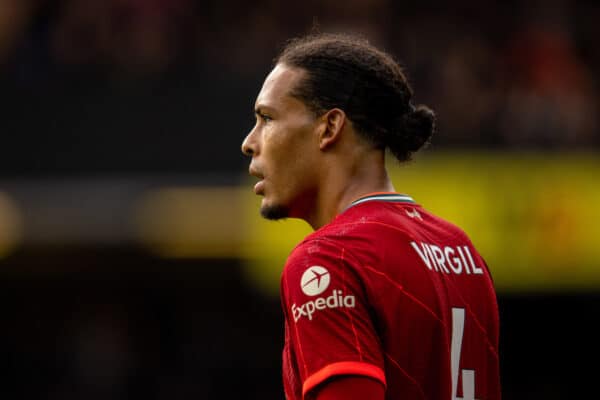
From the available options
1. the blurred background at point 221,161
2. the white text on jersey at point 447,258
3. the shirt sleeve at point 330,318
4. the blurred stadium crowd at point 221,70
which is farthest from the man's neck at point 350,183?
the blurred stadium crowd at point 221,70

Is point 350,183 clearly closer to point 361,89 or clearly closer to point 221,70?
point 361,89

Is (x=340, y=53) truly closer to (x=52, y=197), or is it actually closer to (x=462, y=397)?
(x=462, y=397)

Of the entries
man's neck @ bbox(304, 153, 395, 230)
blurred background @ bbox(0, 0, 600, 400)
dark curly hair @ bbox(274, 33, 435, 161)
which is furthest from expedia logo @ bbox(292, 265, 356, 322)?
blurred background @ bbox(0, 0, 600, 400)

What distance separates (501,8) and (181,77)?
4.04 meters

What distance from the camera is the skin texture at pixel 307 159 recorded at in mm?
3051

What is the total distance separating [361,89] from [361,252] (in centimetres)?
57

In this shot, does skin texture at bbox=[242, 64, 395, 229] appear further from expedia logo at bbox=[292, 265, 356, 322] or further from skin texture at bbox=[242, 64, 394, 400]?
expedia logo at bbox=[292, 265, 356, 322]

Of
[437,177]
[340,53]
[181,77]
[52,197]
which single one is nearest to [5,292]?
[52,197]

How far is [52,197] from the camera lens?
930 centimetres

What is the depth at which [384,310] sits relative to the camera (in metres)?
2.67

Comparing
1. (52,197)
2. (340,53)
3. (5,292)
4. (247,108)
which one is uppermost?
(340,53)

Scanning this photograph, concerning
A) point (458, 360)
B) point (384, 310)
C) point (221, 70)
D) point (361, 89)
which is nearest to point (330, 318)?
point (384, 310)

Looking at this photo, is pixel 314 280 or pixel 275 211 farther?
pixel 275 211

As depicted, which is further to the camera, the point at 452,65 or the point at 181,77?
the point at 452,65
